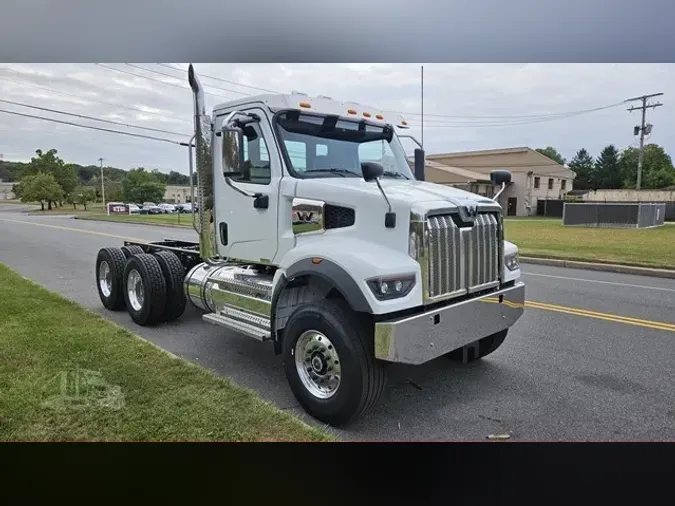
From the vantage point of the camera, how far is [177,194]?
5.75 metres

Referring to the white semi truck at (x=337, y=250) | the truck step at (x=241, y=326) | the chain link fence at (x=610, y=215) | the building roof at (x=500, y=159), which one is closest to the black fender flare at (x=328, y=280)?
the white semi truck at (x=337, y=250)

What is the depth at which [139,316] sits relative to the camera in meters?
5.88

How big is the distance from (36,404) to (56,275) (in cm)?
691

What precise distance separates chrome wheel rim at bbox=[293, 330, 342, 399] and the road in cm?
26

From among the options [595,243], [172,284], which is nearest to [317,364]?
[172,284]

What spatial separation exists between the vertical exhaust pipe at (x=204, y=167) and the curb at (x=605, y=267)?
8.96 metres

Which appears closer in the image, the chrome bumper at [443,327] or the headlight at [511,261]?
the chrome bumper at [443,327]

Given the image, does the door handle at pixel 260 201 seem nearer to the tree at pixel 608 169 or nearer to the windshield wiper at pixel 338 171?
the windshield wiper at pixel 338 171

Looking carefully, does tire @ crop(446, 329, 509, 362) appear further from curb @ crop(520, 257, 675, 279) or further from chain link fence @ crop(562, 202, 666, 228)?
chain link fence @ crop(562, 202, 666, 228)

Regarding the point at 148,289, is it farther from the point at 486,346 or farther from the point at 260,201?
the point at 486,346

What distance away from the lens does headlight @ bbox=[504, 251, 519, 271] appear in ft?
13.9

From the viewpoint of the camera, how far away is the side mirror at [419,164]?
5146 millimetres

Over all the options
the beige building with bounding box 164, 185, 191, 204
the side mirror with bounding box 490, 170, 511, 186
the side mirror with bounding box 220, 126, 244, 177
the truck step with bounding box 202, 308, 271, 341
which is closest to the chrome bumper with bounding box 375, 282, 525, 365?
the side mirror with bounding box 490, 170, 511, 186
